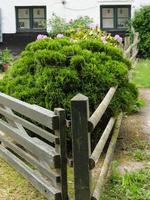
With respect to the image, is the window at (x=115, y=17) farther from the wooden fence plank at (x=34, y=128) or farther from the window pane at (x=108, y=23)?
the wooden fence plank at (x=34, y=128)

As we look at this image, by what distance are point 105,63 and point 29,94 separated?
1056 millimetres

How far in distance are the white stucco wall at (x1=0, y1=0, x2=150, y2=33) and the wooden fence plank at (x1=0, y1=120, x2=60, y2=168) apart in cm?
1469

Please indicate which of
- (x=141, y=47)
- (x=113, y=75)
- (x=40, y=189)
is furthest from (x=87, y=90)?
(x=141, y=47)

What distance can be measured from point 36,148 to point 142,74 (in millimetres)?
10276

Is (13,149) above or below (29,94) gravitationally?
below

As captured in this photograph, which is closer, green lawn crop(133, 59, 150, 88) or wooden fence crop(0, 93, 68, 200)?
wooden fence crop(0, 93, 68, 200)

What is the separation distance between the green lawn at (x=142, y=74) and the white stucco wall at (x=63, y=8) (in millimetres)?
2872

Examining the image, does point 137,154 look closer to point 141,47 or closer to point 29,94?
point 29,94

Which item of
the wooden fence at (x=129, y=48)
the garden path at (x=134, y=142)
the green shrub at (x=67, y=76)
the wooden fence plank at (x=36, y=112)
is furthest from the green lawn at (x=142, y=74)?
the wooden fence plank at (x=36, y=112)

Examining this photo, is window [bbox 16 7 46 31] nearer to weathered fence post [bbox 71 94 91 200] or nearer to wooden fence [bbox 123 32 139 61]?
wooden fence [bbox 123 32 139 61]

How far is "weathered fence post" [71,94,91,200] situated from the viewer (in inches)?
175

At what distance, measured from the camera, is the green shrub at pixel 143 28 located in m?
19.1

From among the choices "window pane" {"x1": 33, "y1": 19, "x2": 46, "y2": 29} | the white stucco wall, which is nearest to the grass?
the white stucco wall

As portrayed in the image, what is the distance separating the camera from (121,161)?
6664mm
